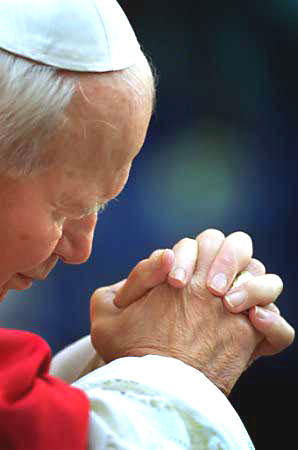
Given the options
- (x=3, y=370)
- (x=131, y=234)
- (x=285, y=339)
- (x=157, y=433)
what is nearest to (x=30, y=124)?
(x=3, y=370)

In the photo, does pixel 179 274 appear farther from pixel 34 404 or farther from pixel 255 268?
pixel 34 404

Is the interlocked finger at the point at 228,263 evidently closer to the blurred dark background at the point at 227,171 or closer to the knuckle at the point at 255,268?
the knuckle at the point at 255,268

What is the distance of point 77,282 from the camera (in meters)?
2.40

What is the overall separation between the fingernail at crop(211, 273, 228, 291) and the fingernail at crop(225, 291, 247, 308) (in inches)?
0.8

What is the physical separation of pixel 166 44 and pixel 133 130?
4.45 feet

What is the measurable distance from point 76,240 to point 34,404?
333mm

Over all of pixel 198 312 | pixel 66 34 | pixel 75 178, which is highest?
pixel 66 34

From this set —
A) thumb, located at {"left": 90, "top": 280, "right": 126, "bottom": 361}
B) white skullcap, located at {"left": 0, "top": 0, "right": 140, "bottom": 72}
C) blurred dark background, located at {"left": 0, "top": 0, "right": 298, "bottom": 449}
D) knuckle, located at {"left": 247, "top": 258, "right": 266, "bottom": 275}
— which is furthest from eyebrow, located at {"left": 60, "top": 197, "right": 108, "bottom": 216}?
blurred dark background, located at {"left": 0, "top": 0, "right": 298, "bottom": 449}

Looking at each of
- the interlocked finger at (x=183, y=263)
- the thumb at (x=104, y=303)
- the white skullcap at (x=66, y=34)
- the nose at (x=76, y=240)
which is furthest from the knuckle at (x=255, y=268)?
the white skullcap at (x=66, y=34)

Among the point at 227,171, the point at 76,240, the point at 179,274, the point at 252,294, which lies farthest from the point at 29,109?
the point at 227,171

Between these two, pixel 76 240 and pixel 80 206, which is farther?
pixel 76 240

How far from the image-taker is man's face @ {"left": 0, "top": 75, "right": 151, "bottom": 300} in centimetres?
109

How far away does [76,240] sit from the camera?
1.27 metres

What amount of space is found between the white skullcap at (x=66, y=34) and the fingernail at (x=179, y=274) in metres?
0.43
